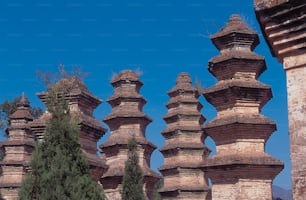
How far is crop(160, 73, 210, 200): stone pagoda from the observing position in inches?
1041

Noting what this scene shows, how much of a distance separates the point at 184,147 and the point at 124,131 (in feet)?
12.3

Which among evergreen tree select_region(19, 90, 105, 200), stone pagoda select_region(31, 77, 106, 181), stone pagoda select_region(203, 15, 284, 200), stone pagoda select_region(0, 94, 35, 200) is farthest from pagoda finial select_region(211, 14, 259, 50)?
stone pagoda select_region(0, 94, 35, 200)

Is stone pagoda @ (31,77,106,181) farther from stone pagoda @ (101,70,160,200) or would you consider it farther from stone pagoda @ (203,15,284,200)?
stone pagoda @ (203,15,284,200)

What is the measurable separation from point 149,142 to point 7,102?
26.4 metres

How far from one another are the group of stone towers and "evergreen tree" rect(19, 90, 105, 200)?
510 centimetres

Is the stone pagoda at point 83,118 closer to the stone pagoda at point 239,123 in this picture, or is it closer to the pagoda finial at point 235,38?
the stone pagoda at point 239,123

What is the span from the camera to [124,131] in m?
26.6

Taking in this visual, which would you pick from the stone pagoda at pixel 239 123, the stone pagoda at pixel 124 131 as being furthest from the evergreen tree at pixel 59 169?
the stone pagoda at pixel 124 131

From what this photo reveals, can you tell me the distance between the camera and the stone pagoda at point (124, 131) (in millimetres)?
24428

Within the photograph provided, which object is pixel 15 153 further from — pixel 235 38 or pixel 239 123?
pixel 239 123

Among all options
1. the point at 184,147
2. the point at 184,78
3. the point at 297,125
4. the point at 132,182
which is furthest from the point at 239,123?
the point at 184,78

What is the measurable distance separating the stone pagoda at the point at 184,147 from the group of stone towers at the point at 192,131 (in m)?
0.05

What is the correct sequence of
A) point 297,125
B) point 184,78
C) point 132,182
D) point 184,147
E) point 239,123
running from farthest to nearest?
point 184,78 < point 184,147 < point 132,182 < point 239,123 < point 297,125

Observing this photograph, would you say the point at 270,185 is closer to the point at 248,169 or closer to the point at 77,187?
the point at 248,169
